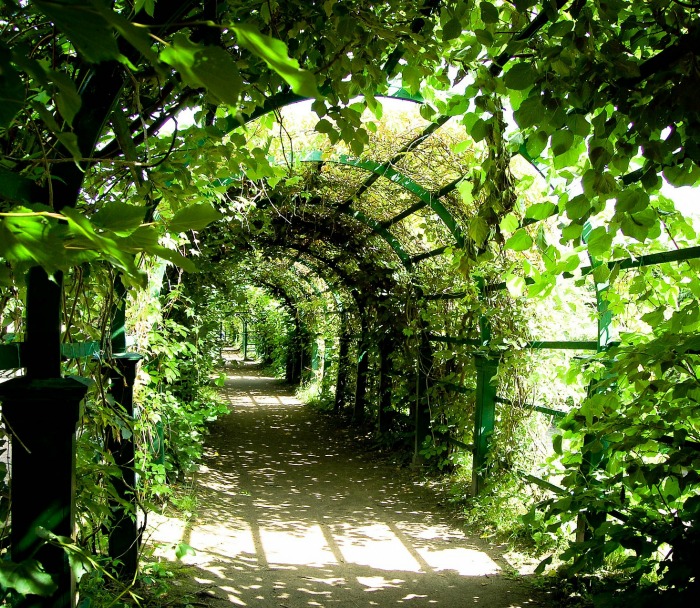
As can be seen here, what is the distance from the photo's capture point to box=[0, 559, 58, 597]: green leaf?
1.13 m

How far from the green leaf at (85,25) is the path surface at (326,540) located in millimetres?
3197

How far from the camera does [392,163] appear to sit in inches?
194

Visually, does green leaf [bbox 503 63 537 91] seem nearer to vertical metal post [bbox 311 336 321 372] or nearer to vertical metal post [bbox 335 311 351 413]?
vertical metal post [bbox 335 311 351 413]

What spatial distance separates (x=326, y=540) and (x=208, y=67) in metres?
4.32

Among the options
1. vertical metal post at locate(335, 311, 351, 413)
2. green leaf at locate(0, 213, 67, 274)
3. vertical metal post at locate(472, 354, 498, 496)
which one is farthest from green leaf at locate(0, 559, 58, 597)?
vertical metal post at locate(335, 311, 351, 413)

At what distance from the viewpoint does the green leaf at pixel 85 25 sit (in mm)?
466

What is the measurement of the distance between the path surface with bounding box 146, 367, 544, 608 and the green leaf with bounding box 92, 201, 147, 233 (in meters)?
2.99

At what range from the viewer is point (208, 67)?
546mm

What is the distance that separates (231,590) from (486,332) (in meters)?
2.88

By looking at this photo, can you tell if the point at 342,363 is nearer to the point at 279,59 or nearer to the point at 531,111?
the point at 531,111

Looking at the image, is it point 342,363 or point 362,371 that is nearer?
point 362,371

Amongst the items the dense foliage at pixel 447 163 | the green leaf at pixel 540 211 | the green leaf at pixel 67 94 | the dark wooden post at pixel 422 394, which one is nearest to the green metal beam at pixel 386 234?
the dark wooden post at pixel 422 394

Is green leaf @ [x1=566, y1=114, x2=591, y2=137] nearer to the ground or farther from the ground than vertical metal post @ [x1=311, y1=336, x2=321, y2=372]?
farther from the ground

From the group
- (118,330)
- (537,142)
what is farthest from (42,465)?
(537,142)
